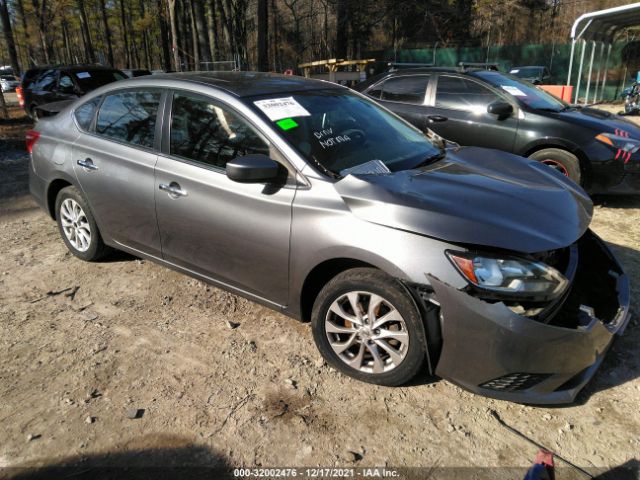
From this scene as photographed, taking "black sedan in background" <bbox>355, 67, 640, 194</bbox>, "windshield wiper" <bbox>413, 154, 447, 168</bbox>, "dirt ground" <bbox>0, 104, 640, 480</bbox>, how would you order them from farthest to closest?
"black sedan in background" <bbox>355, 67, 640, 194</bbox> < "windshield wiper" <bbox>413, 154, 447, 168</bbox> < "dirt ground" <bbox>0, 104, 640, 480</bbox>

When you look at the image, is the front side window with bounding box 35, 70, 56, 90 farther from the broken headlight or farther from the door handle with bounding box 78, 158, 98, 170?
the broken headlight

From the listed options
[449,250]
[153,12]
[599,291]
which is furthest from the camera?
[153,12]

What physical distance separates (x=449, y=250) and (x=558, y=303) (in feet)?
2.12

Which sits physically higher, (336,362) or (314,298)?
(314,298)

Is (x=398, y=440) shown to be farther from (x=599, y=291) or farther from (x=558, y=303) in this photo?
(x=599, y=291)

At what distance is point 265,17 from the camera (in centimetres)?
1694

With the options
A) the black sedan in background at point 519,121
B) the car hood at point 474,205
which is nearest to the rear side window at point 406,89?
the black sedan in background at point 519,121

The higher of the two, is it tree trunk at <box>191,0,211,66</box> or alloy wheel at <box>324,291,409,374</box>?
tree trunk at <box>191,0,211,66</box>

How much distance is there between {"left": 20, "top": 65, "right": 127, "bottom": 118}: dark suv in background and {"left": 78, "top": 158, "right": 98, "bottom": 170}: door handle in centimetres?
871

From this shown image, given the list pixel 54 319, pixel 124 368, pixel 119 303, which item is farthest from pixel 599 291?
pixel 54 319

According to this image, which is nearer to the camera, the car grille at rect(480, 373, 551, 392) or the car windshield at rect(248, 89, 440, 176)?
→ the car grille at rect(480, 373, 551, 392)

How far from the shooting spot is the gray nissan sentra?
2453mm

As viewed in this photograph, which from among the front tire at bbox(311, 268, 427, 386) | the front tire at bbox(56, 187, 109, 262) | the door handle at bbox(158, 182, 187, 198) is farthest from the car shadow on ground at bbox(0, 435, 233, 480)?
→ the front tire at bbox(56, 187, 109, 262)

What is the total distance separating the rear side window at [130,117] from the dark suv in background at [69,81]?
28.5ft
